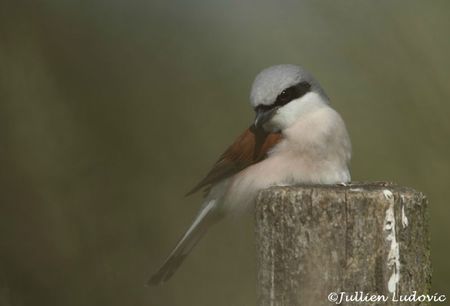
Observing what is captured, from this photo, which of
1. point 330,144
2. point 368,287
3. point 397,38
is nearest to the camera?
point 368,287

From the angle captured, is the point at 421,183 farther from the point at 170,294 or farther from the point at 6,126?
the point at 6,126

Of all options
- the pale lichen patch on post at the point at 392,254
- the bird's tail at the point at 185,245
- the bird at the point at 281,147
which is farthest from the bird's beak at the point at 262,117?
the pale lichen patch on post at the point at 392,254

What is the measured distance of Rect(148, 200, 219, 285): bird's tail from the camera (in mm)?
4234

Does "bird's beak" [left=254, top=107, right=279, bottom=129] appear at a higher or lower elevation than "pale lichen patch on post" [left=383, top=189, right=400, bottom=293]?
Answer: higher

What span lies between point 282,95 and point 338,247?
1840 millimetres

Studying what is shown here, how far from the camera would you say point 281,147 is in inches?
155

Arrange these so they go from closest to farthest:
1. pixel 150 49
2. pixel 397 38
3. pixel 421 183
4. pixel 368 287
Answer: pixel 368 287, pixel 421 183, pixel 397 38, pixel 150 49

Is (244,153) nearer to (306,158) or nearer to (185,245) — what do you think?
(306,158)

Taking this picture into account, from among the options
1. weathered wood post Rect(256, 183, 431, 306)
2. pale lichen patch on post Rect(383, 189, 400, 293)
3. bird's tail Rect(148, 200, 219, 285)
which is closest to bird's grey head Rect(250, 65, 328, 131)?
bird's tail Rect(148, 200, 219, 285)

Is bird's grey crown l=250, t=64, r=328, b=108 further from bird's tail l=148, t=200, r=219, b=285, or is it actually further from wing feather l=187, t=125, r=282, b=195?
bird's tail l=148, t=200, r=219, b=285

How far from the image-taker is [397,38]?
4574 mm

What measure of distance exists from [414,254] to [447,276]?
1.86m

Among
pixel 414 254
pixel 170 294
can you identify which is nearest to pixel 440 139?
pixel 170 294

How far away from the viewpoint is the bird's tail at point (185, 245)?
13.9 feet
